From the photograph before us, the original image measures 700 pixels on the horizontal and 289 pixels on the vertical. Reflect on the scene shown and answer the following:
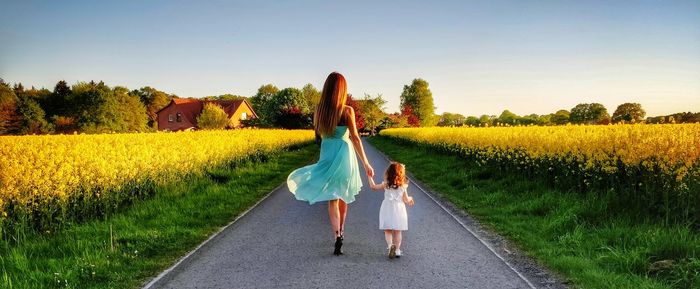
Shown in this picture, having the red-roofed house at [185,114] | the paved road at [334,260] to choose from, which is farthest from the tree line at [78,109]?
the paved road at [334,260]

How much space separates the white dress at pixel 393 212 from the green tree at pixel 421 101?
10977 cm

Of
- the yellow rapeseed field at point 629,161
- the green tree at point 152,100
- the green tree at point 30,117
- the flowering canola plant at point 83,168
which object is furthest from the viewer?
the green tree at point 152,100

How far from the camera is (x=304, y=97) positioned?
3807 inches

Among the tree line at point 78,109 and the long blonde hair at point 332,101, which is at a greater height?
the tree line at point 78,109

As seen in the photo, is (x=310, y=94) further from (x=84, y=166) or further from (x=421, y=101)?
(x=84, y=166)

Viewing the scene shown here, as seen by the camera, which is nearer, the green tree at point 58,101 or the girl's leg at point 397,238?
the girl's leg at point 397,238

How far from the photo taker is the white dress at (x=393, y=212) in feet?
17.2

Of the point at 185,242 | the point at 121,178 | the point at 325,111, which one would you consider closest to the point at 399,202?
the point at 325,111

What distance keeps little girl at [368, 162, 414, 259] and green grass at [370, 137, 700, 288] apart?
172cm

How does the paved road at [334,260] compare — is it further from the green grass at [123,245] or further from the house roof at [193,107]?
the house roof at [193,107]

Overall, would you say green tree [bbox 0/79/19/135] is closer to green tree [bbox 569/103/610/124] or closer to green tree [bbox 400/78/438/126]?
green tree [bbox 569/103/610/124]

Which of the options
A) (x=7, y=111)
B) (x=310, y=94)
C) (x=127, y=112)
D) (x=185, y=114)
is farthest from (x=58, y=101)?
(x=310, y=94)

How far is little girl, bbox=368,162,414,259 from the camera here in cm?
525

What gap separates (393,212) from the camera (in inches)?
208
